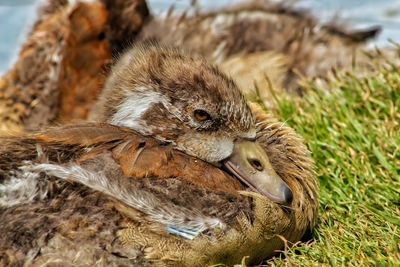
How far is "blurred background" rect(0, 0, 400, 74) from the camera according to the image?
6.16 meters

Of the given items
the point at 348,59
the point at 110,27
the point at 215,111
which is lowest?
the point at 110,27

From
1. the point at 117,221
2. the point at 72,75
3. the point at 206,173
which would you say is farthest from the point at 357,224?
the point at 72,75

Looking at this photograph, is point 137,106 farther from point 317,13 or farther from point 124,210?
point 317,13

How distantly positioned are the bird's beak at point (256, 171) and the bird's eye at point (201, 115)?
0.23m

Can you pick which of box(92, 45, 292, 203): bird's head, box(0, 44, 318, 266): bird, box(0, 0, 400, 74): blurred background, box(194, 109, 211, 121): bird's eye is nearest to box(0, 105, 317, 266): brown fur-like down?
box(0, 44, 318, 266): bird

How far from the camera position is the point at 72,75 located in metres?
5.21

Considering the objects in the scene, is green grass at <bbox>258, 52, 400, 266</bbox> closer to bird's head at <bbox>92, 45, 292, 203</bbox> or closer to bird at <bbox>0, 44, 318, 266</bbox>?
bird at <bbox>0, 44, 318, 266</bbox>

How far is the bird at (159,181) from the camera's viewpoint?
247 centimetres

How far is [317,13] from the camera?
6.13m

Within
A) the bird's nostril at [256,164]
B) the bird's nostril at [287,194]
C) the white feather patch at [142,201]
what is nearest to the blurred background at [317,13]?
the bird's nostril at [256,164]

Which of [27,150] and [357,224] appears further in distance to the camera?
[357,224]

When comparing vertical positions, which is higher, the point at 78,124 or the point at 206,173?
the point at 206,173

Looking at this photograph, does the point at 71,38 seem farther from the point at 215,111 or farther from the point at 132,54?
the point at 215,111

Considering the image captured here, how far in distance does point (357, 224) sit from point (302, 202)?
0.35 meters
